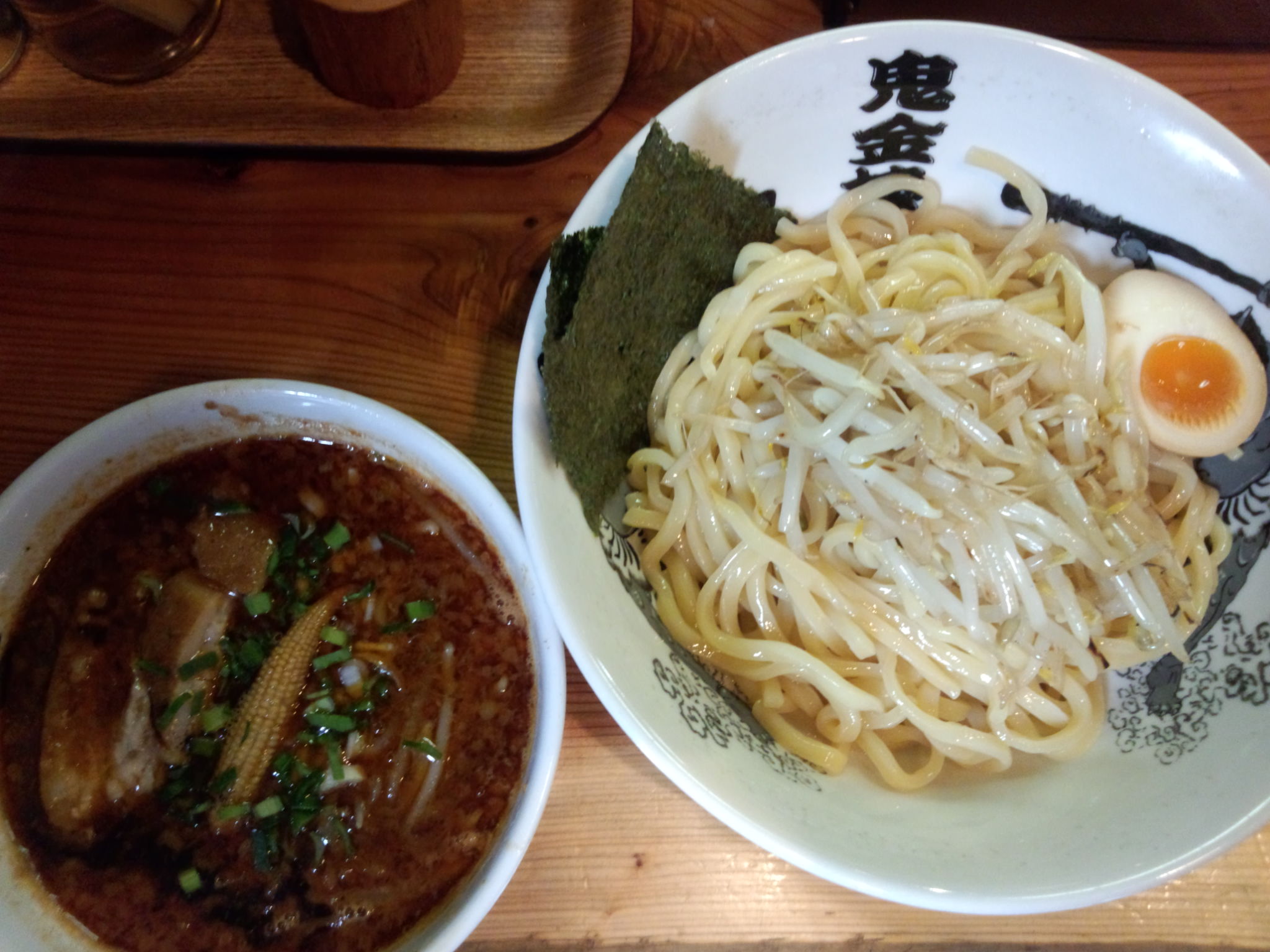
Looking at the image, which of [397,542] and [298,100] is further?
[298,100]

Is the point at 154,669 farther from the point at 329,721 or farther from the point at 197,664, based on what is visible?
the point at 329,721

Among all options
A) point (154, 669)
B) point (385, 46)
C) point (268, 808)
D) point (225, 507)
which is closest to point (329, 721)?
point (268, 808)

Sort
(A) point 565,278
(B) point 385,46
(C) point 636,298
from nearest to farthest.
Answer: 1. (A) point 565,278
2. (C) point 636,298
3. (B) point 385,46

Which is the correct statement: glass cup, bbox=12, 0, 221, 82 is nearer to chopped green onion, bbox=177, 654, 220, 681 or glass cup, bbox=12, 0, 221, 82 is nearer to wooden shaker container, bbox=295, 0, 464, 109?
wooden shaker container, bbox=295, 0, 464, 109

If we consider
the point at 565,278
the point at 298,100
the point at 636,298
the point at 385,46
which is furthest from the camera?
the point at 298,100

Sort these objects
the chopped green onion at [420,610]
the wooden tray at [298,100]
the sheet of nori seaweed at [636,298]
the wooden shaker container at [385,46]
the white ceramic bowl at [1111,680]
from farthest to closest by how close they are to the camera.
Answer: the wooden tray at [298,100]
the wooden shaker container at [385,46]
the chopped green onion at [420,610]
the sheet of nori seaweed at [636,298]
the white ceramic bowl at [1111,680]

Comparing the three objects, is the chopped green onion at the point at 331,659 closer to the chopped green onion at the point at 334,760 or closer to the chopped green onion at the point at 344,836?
the chopped green onion at the point at 334,760

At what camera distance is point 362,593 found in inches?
47.0

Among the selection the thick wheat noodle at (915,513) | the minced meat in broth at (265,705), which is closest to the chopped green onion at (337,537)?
the minced meat in broth at (265,705)

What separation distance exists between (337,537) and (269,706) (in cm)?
26

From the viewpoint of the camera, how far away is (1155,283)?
4.04 ft

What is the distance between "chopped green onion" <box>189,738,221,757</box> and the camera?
111 centimetres

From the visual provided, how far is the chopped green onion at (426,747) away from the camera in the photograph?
1142mm

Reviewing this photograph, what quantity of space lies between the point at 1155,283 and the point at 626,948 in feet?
4.42
